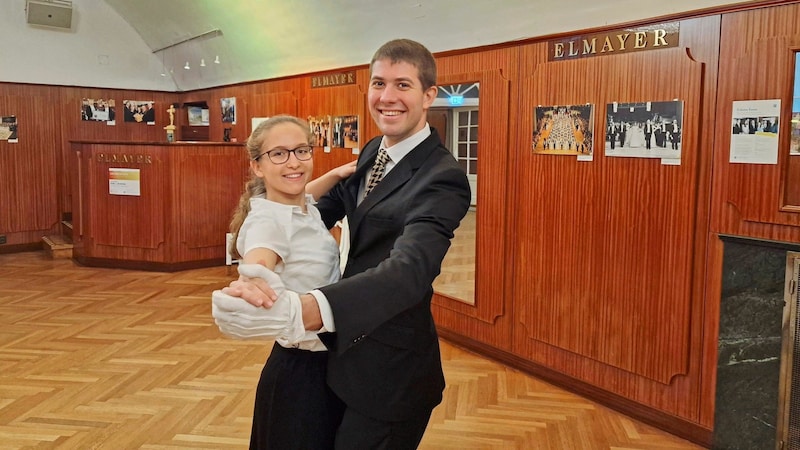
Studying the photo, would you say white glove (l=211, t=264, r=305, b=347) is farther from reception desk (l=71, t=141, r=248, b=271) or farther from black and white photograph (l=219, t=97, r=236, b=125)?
black and white photograph (l=219, t=97, r=236, b=125)

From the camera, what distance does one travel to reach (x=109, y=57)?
32.4ft

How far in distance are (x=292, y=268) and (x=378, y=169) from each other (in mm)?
360

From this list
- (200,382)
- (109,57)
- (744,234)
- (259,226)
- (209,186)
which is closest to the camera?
(259,226)

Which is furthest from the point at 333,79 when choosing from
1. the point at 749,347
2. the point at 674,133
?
the point at 749,347

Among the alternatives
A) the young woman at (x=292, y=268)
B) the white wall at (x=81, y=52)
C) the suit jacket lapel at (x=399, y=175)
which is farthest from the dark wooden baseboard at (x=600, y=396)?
the white wall at (x=81, y=52)

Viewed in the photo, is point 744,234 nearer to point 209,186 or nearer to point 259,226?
point 259,226

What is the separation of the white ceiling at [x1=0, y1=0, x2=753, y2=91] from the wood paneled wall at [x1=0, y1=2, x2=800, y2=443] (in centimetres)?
21

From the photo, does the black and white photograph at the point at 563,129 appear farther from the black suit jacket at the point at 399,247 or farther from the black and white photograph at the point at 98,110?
the black and white photograph at the point at 98,110

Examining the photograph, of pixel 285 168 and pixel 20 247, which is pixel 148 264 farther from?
pixel 285 168

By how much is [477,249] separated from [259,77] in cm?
458

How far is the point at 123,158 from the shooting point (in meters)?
7.75

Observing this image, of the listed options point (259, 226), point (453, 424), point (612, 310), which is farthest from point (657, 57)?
point (259, 226)

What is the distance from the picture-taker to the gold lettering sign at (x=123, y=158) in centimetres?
768

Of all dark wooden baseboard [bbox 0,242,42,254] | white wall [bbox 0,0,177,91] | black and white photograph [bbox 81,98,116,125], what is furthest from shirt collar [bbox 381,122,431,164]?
black and white photograph [bbox 81,98,116,125]
